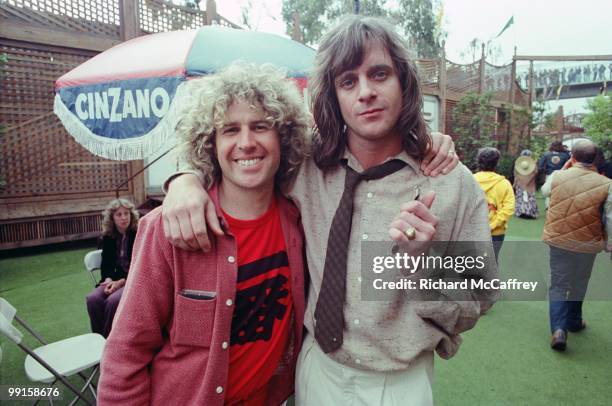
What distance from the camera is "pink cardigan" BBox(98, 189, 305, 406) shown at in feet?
3.99

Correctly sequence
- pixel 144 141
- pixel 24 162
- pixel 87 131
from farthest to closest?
pixel 24 162 < pixel 87 131 < pixel 144 141

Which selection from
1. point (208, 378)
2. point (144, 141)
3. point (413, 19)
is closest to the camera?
point (208, 378)

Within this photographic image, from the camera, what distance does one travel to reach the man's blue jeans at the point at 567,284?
12.1 feet

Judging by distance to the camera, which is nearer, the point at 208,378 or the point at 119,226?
the point at 208,378

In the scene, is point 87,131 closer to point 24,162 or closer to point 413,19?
point 24,162

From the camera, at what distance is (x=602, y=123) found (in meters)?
8.32

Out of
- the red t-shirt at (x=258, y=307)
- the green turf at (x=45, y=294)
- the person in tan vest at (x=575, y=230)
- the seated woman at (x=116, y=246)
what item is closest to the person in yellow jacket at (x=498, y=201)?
the person in tan vest at (x=575, y=230)

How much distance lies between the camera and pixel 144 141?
265 cm

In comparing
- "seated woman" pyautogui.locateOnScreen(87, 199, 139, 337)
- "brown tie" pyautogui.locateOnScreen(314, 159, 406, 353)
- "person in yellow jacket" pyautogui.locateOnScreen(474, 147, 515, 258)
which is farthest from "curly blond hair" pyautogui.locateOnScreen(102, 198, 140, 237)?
"person in yellow jacket" pyautogui.locateOnScreen(474, 147, 515, 258)

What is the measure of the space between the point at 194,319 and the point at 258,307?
8.5 inches

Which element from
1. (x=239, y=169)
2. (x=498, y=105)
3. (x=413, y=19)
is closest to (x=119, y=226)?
(x=239, y=169)

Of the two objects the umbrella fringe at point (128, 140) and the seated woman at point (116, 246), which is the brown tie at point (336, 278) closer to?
the umbrella fringe at point (128, 140)

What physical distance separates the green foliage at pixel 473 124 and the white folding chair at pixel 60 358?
41.7 feet

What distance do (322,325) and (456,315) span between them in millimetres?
424
